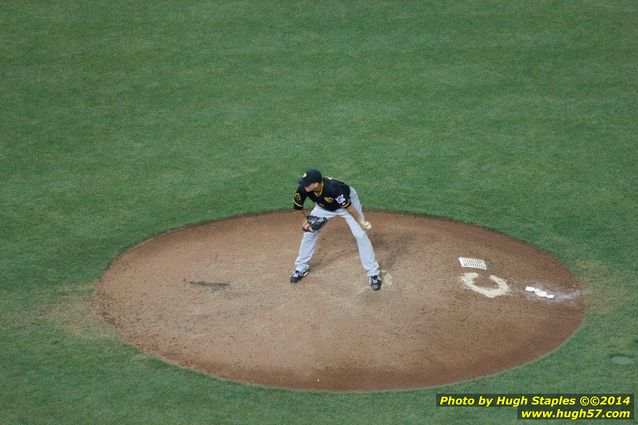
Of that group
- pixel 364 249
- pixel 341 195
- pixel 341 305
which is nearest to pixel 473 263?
pixel 364 249

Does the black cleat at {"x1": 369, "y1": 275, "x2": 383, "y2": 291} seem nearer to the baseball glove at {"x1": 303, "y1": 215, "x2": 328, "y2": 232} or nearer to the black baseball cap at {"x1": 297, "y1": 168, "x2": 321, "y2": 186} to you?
the baseball glove at {"x1": 303, "y1": 215, "x2": 328, "y2": 232}

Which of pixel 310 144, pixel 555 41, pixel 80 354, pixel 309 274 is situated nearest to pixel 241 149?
pixel 310 144

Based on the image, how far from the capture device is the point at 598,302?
11.3 metres

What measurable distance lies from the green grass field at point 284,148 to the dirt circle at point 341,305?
33 cm

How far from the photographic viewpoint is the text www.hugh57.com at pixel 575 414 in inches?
359

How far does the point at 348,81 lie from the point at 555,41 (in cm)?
499

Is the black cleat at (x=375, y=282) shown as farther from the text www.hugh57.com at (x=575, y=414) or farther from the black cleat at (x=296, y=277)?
the text www.hugh57.com at (x=575, y=414)

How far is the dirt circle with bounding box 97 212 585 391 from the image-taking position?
10164 mm

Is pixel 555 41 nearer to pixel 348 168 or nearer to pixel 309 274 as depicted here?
pixel 348 168

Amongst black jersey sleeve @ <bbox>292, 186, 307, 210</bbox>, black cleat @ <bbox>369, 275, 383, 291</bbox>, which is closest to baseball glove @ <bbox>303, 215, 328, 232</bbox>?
black jersey sleeve @ <bbox>292, 186, 307, 210</bbox>

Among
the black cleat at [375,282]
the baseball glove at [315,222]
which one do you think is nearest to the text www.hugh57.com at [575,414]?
the black cleat at [375,282]

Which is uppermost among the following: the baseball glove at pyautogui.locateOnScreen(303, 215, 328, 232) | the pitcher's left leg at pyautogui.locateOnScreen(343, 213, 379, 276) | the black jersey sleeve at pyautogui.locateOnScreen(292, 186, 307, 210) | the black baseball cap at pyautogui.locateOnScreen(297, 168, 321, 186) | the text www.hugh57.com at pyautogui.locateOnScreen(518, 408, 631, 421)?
the black baseball cap at pyautogui.locateOnScreen(297, 168, 321, 186)

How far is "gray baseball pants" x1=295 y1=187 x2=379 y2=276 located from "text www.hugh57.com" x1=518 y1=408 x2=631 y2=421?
3.01m

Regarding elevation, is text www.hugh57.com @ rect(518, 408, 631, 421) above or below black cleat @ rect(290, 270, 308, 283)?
below
